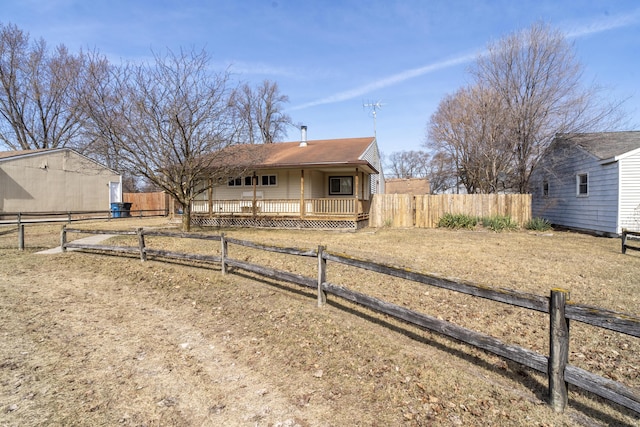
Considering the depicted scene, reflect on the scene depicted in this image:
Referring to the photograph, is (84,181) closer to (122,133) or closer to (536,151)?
(122,133)

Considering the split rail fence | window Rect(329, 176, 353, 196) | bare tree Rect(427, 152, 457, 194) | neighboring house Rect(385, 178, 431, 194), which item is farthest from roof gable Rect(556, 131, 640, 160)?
neighboring house Rect(385, 178, 431, 194)

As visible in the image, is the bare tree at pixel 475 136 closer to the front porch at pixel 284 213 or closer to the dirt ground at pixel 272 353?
the front porch at pixel 284 213

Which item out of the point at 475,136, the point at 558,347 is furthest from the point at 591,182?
the point at 558,347

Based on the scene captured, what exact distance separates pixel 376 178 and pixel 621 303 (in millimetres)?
19288

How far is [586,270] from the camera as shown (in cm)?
805

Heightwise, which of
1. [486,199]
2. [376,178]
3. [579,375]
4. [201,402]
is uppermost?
[376,178]

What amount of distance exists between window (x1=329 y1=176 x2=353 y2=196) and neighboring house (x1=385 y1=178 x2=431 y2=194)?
81.0 ft

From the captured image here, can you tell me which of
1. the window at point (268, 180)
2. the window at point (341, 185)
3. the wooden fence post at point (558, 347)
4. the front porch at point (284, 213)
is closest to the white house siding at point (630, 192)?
the front porch at point (284, 213)

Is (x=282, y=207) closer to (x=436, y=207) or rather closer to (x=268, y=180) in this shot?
(x=268, y=180)

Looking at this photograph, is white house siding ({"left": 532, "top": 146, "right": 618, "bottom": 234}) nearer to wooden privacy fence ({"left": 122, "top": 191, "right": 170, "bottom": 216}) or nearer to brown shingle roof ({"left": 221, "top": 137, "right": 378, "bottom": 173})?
brown shingle roof ({"left": 221, "top": 137, "right": 378, "bottom": 173})

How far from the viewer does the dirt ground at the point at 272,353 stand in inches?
118

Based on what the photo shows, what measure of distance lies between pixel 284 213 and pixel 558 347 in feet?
50.7

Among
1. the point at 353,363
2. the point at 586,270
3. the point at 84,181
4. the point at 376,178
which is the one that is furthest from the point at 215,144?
the point at 84,181

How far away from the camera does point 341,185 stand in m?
19.4
